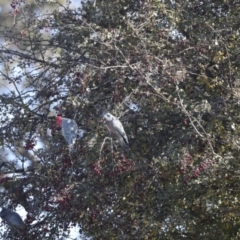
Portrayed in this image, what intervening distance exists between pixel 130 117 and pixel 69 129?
64 cm

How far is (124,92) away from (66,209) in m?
1.02

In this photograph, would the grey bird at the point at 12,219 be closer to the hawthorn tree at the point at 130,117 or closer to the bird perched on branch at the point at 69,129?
the hawthorn tree at the point at 130,117

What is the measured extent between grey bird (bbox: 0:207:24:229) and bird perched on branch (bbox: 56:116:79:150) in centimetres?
96

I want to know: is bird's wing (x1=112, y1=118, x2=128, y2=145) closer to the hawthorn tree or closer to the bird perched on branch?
the hawthorn tree

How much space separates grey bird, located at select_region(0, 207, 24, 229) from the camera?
540 centimetres

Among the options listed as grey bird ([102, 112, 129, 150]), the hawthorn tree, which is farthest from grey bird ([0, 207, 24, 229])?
grey bird ([102, 112, 129, 150])

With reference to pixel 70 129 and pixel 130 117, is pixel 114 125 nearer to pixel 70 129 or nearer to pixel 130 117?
pixel 70 129

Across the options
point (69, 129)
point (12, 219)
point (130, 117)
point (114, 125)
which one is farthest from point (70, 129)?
point (12, 219)

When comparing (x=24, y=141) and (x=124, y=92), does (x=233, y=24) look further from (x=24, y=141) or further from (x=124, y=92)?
(x=24, y=141)

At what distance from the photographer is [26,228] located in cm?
533

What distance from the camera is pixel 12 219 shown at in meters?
5.48

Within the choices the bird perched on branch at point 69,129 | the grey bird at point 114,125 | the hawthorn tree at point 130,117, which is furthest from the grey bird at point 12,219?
the grey bird at point 114,125

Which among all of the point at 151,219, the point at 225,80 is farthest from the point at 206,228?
the point at 225,80

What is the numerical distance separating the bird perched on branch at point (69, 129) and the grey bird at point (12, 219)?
3.15 feet
